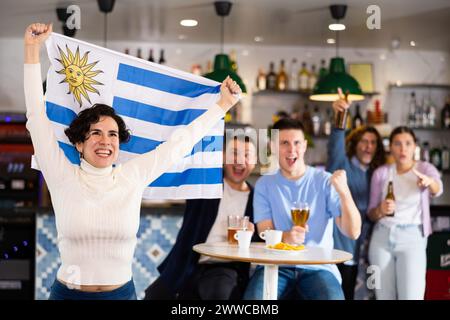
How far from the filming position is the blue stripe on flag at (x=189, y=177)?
7.13ft

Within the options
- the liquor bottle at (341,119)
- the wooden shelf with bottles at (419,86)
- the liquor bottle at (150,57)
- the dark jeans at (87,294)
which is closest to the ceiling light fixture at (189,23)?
the liquor bottle at (150,57)

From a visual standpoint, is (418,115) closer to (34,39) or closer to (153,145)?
(153,145)

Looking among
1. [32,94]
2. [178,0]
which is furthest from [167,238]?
[32,94]

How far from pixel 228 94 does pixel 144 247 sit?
1.65m

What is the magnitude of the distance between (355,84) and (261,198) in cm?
142

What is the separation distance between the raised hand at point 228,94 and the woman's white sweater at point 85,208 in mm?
353

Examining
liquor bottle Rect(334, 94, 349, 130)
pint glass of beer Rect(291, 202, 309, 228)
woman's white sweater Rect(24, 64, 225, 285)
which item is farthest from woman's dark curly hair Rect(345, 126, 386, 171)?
woman's white sweater Rect(24, 64, 225, 285)

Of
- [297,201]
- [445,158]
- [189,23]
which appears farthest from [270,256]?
[445,158]

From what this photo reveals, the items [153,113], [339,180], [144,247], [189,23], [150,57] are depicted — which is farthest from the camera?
[150,57]

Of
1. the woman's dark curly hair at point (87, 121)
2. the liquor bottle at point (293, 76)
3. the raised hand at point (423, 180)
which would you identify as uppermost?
the liquor bottle at point (293, 76)

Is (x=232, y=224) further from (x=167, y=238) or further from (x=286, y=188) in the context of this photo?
(x=167, y=238)

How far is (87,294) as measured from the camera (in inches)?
72.8

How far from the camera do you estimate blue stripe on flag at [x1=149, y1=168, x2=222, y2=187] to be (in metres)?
2.17

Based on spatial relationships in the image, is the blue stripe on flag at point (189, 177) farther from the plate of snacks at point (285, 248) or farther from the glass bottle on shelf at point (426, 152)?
the glass bottle on shelf at point (426, 152)
